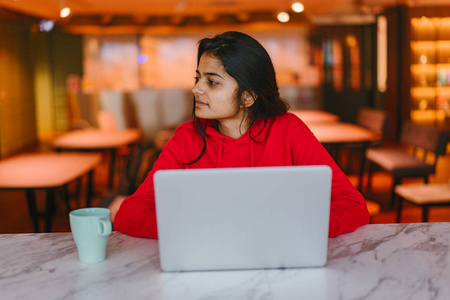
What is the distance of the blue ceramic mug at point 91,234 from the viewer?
3.91ft

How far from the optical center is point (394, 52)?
915 cm

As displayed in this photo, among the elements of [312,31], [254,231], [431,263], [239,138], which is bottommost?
[431,263]

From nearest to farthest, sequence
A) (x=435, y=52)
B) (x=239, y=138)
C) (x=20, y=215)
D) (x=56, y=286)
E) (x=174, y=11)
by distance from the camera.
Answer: (x=56, y=286) < (x=239, y=138) < (x=20, y=215) < (x=435, y=52) < (x=174, y=11)

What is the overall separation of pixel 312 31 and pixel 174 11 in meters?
3.06

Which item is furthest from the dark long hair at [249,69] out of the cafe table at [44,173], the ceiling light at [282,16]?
the ceiling light at [282,16]

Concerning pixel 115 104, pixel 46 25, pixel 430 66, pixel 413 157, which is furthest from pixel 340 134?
pixel 46 25

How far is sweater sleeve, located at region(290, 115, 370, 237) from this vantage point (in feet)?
4.73

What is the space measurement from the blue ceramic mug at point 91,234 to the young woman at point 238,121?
1.87 ft

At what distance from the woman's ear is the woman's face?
5 centimetres

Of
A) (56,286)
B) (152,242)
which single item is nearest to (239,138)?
(152,242)

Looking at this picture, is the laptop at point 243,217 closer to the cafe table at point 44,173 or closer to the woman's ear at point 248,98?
the woman's ear at point 248,98

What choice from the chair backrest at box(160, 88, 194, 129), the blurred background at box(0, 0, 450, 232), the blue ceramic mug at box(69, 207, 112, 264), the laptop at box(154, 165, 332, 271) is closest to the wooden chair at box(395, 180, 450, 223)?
the laptop at box(154, 165, 332, 271)

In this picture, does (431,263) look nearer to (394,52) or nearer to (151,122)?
(151,122)

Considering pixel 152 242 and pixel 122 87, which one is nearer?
pixel 152 242
